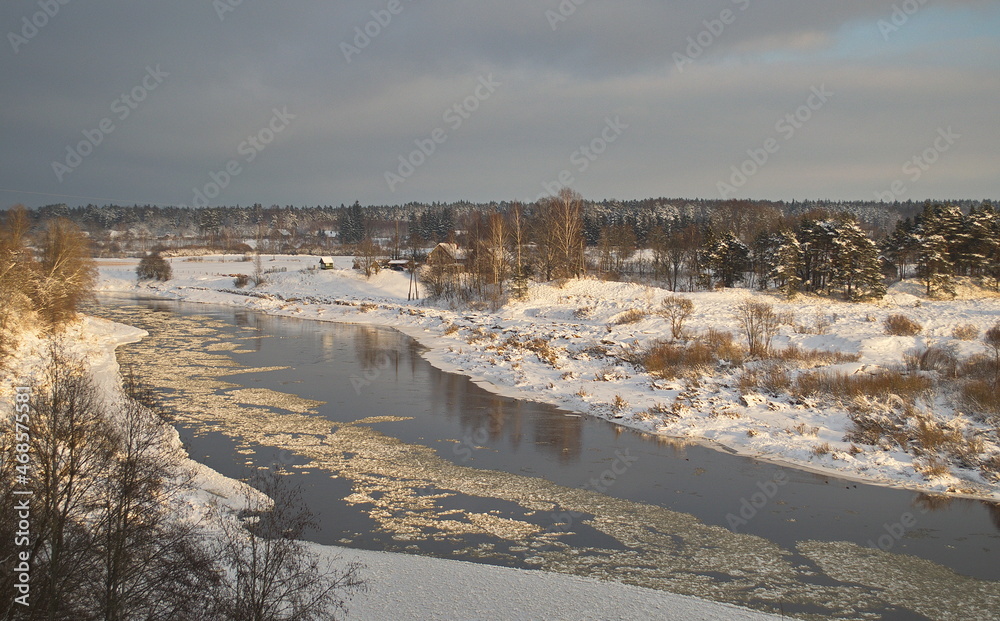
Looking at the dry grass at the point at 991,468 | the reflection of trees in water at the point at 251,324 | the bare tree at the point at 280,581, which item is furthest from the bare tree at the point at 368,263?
the dry grass at the point at 991,468

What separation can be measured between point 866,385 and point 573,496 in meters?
10.8

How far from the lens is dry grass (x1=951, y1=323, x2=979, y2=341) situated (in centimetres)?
2425

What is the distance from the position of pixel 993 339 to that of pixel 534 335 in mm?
18029

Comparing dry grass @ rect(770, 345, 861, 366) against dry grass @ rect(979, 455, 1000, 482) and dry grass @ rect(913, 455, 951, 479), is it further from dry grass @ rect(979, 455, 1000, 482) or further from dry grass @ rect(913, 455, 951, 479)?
dry grass @ rect(979, 455, 1000, 482)

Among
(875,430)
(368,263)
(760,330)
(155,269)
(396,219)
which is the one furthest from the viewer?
(396,219)

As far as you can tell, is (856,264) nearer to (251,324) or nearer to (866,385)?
(866,385)

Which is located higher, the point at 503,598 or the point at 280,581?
the point at 280,581

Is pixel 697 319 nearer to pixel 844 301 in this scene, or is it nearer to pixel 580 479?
pixel 844 301

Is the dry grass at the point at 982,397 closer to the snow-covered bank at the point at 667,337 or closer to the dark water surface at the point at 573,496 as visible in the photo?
the snow-covered bank at the point at 667,337

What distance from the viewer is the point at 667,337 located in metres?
28.7

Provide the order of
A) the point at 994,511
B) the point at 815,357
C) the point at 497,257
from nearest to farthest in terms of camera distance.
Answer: the point at 994,511
the point at 815,357
the point at 497,257

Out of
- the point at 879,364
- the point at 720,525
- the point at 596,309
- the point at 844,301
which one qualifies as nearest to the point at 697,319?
the point at 596,309

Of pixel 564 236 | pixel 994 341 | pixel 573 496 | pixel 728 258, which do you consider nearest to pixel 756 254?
pixel 728 258

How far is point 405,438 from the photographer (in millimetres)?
15180
